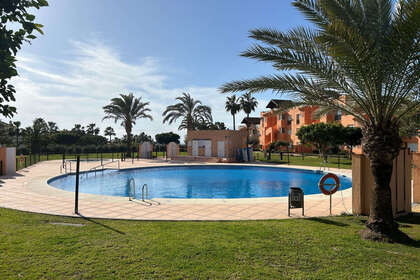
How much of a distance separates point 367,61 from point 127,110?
30.8 metres

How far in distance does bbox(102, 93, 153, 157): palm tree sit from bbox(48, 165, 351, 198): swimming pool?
515 inches

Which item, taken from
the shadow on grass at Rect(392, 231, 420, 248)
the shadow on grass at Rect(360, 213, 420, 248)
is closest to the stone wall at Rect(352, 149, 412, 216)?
the shadow on grass at Rect(360, 213, 420, 248)

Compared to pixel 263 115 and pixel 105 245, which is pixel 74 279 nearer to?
pixel 105 245

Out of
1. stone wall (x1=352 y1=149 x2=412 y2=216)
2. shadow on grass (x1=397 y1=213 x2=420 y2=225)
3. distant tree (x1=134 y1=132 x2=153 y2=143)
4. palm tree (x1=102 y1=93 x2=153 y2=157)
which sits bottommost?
shadow on grass (x1=397 y1=213 x2=420 y2=225)

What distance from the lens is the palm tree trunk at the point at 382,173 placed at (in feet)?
18.0

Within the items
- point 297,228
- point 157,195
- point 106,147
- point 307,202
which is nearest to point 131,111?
point 106,147

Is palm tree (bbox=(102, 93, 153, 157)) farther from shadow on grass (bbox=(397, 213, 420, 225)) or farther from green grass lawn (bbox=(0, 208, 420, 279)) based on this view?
shadow on grass (bbox=(397, 213, 420, 225))

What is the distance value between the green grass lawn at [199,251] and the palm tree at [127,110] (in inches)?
1087

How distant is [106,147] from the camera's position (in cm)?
3966

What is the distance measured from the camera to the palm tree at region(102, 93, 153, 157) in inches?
1273

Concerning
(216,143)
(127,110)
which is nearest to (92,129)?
(127,110)

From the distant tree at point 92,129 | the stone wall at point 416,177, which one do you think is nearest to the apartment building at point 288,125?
the stone wall at point 416,177

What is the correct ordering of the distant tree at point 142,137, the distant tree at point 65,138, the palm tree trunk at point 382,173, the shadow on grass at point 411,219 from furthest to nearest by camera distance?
the distant tree at point 142,137
the distant tree at point 65,138
the shadow on grass at point 411,219
the palm tree trunk at point 382,173

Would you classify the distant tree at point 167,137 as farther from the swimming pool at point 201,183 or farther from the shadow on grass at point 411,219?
the shadow on grass at point 411,219
